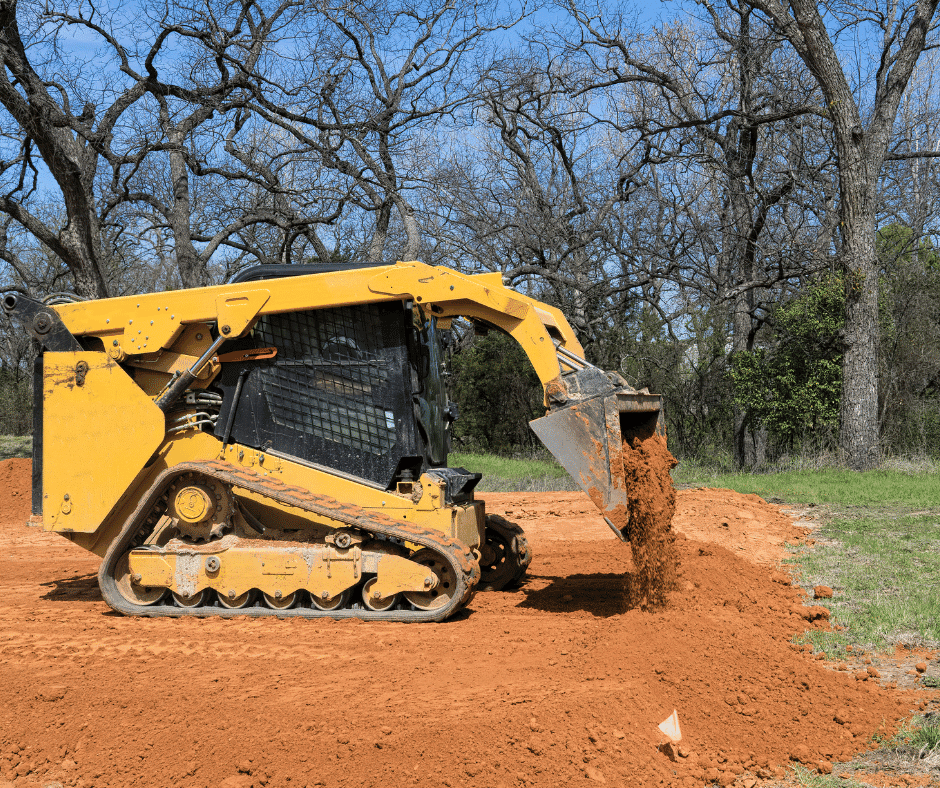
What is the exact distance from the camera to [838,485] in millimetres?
12758

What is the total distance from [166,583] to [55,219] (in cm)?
2374

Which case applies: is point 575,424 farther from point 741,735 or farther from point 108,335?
point 108,335

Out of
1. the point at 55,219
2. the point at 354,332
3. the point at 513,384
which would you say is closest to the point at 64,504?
the point at 354,332

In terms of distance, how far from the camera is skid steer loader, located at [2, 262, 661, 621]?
6062mm

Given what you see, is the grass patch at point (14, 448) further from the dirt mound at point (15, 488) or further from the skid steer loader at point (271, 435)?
the skid steer loader at point (271, 435)

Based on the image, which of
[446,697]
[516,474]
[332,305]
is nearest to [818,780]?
[446,697]

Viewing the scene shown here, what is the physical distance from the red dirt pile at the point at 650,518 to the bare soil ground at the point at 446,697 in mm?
195

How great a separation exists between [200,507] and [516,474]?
38.9ft

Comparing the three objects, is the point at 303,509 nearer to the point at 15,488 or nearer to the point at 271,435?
the point at 271,435

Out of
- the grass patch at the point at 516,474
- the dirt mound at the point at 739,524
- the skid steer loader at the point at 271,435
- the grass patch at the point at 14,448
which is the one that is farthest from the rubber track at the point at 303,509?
the grass patch at the point at 14,448

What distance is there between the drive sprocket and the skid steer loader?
1 cm

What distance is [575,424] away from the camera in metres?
5.63

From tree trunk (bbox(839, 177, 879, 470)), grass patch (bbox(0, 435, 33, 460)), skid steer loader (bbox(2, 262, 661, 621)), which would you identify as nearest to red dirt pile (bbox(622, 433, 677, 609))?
skid steer loader (bbox(2, 262, 661, 621))

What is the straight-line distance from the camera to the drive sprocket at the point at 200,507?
6320 mm
